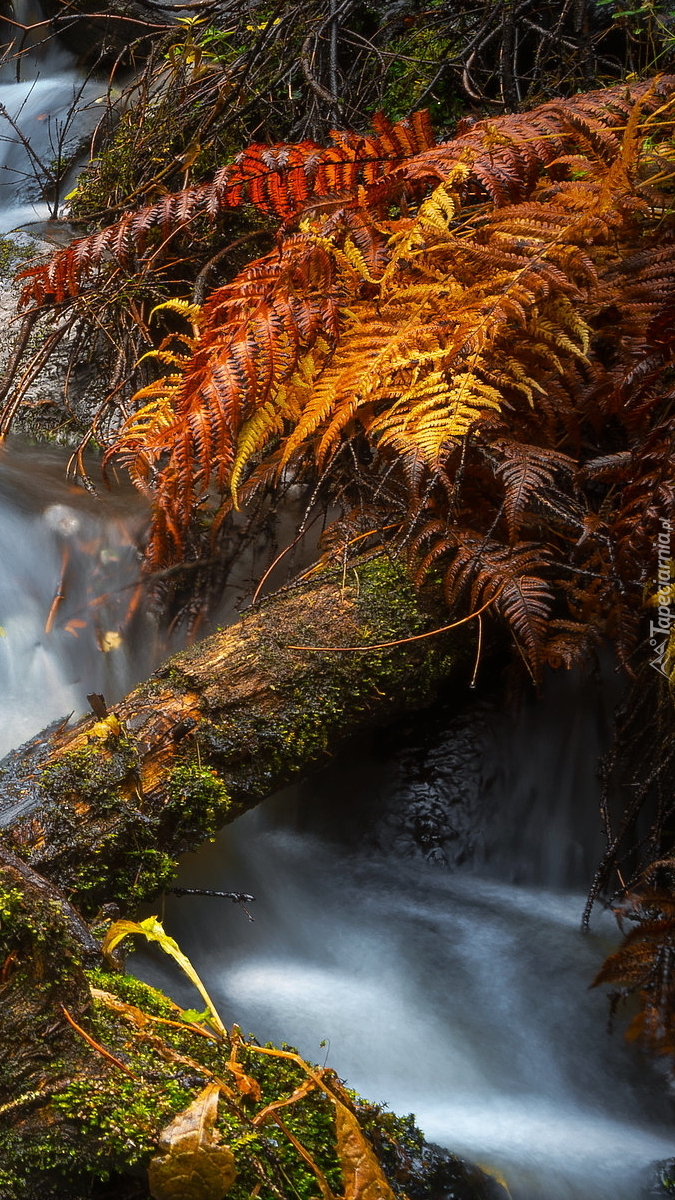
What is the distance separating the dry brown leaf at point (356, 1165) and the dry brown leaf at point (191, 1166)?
0.21 meters

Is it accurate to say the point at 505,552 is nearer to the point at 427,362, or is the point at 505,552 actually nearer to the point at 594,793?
the point at 427,362

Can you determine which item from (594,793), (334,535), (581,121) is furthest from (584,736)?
(581,121)

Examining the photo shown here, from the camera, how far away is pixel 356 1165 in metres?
1.49

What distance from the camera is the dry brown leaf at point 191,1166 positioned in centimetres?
137

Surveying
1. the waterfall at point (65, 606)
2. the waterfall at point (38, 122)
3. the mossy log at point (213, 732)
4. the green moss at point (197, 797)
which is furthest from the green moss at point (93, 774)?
the waterfall at point (38, 122)

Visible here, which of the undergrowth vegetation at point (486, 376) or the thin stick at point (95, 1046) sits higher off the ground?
the undergrowth vegetation at point (486, 376)

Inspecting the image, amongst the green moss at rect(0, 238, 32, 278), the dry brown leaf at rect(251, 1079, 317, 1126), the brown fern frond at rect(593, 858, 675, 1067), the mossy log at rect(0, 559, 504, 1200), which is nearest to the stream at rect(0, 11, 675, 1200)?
the brown fern frond at rect(593, 858, 675, 1067)

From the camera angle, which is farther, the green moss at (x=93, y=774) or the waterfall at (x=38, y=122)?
the waterfall at (x=38, y=122)

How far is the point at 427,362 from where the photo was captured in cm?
269

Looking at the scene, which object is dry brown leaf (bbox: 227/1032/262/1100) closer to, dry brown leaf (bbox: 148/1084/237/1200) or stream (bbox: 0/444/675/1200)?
dry brown leaf (bbox: 148/1084/237/1200)

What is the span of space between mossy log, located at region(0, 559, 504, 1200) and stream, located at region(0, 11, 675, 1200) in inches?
16.1

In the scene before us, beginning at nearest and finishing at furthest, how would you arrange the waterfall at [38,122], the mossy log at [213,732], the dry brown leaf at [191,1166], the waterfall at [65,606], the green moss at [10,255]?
the dry brown leaf at [191,1166] → the mossy log at [213,732] → the waterfall at [65,606] → the green moss at [10,255] → the waterfall at [38,122]

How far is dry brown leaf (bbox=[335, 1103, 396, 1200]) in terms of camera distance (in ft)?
4.79

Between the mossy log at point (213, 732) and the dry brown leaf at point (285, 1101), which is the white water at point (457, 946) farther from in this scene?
the dry brown leaf at point (285, 1101)
